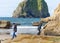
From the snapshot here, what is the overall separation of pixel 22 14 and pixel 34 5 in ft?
62.9

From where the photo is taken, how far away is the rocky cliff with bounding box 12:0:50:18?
557 feet

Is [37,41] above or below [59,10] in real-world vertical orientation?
below

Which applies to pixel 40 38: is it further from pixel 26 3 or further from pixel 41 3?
pixel 41 3

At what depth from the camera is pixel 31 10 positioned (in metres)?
174

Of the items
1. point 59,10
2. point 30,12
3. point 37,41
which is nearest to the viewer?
point 37,41

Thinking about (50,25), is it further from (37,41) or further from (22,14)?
(22,14)

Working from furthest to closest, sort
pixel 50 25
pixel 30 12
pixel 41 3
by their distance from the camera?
pixel 41 3 < pixel 30 12 < pixel 50 25

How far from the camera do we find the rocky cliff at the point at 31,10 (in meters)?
170

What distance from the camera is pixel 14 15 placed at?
176625 millimetres

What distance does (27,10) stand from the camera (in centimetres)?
17150

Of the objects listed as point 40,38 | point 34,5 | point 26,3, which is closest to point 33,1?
point 34,5

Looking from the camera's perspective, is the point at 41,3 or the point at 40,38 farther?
the point at 41,3

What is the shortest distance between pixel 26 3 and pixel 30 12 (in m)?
7.62

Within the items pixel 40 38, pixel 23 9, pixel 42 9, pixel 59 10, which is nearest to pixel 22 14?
pixel 23 9
